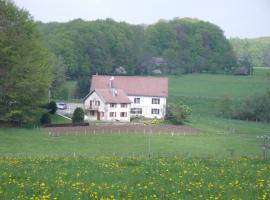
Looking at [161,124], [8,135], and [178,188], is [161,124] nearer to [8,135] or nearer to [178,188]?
[8,135]

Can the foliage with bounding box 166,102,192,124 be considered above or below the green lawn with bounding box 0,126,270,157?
above

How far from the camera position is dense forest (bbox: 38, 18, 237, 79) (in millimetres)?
113438

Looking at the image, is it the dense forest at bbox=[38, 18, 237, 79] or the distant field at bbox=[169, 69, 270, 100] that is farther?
the dense forest at bbox=[38, 18, 237, 79]

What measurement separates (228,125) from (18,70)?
23.4 m

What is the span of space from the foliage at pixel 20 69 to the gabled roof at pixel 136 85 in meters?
15.3

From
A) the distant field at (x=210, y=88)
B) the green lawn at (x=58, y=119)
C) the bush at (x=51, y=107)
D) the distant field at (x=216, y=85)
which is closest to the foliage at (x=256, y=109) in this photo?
the distant field at (x=210, y=88)

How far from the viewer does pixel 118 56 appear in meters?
121

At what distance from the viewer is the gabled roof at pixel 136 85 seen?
7488 cm

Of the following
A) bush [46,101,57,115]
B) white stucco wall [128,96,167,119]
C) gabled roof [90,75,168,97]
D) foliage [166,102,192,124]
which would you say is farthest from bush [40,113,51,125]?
white stucco wall [128,96,167,119]

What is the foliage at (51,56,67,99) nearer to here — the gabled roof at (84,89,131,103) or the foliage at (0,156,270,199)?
the gabled roof at (84,89,131,103)

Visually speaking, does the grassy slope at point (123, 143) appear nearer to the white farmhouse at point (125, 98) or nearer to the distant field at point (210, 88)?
the white farmhouse at point (125, 98)

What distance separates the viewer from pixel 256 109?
78000 mm

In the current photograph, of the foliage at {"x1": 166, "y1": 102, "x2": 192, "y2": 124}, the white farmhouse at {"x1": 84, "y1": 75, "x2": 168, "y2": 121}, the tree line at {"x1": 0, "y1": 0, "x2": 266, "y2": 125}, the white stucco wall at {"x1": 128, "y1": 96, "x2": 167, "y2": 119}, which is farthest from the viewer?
the white stucco wall at {"x1": 128, "y1": 96, "x2": 167, "y2": 119}

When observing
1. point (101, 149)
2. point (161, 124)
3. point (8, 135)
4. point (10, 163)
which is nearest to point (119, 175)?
point (10, 163)
